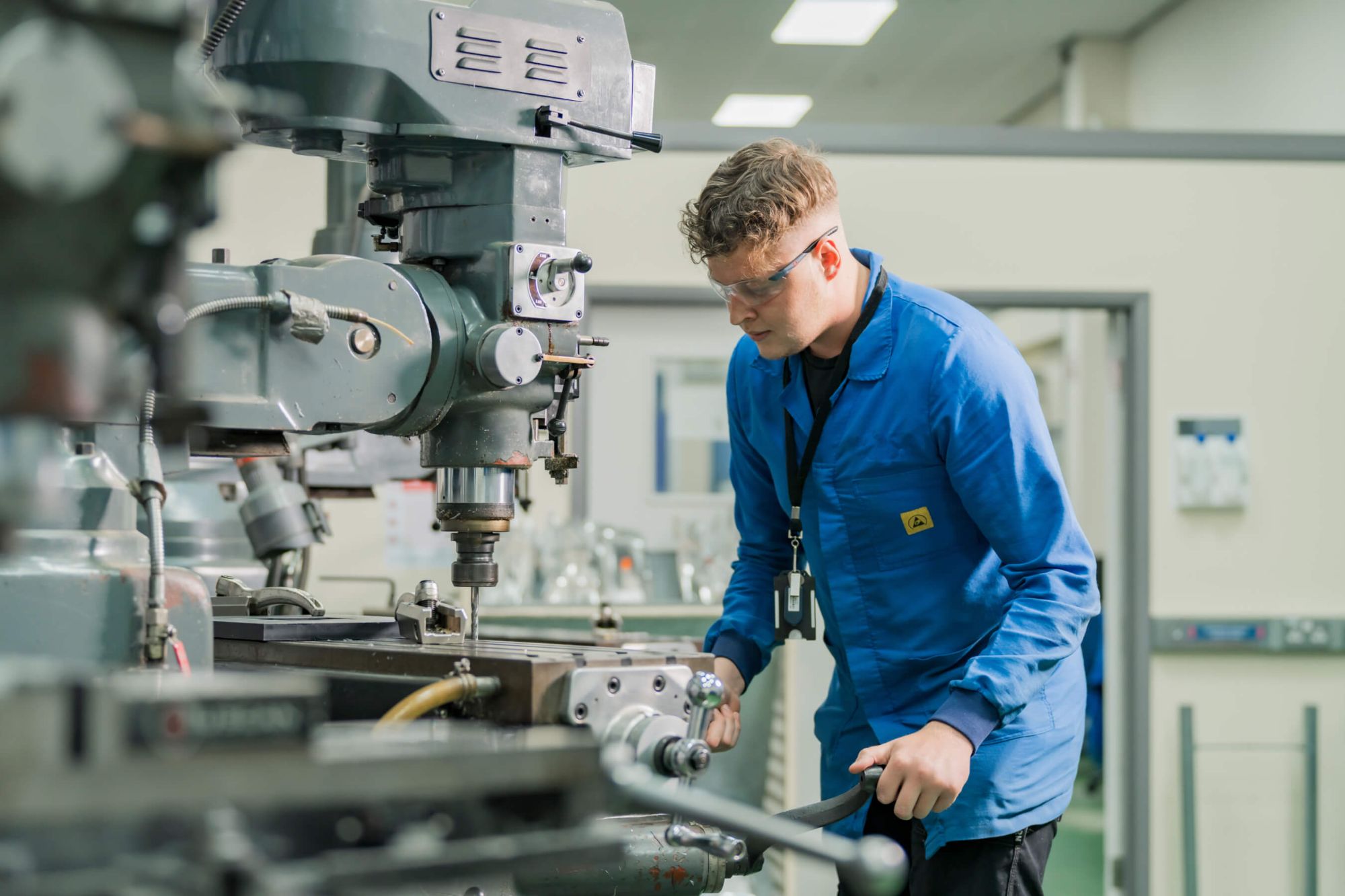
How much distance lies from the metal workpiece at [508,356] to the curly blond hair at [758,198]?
391mm

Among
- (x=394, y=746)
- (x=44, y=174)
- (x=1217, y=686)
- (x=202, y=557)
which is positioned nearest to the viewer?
(x=44, y=174)

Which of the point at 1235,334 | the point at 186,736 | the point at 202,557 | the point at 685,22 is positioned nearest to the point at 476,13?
the point at 186,736

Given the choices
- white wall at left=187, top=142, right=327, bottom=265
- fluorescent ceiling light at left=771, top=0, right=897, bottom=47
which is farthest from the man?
fluorescent ceiling light at left=771, top=0, right=897, bottom=47

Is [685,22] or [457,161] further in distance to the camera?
[685,22]

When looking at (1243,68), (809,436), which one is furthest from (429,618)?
(1243,68)

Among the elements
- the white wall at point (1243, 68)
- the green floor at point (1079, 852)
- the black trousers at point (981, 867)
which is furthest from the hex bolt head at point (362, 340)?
the white wall at point (1243, 68)

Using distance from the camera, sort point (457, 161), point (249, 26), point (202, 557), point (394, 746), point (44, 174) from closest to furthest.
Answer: point (44, 174) → point (394, 746) → point (249, 26) → point (457, 161) → point (202, 557)

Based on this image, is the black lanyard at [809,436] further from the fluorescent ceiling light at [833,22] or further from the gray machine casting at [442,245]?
the fluorescent ceiling light at [833,22]

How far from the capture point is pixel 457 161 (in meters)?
1.40

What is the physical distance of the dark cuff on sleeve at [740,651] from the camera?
5.64ft

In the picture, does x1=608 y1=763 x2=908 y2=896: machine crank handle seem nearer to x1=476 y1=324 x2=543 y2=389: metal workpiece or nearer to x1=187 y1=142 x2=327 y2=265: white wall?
x1=476 y1=324 x2=543 y2=389: metal workpiece

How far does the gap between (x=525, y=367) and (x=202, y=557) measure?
3.45 ft

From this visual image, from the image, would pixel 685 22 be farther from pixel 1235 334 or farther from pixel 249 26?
pixel 249 26

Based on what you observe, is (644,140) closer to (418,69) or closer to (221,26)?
(418,69)
